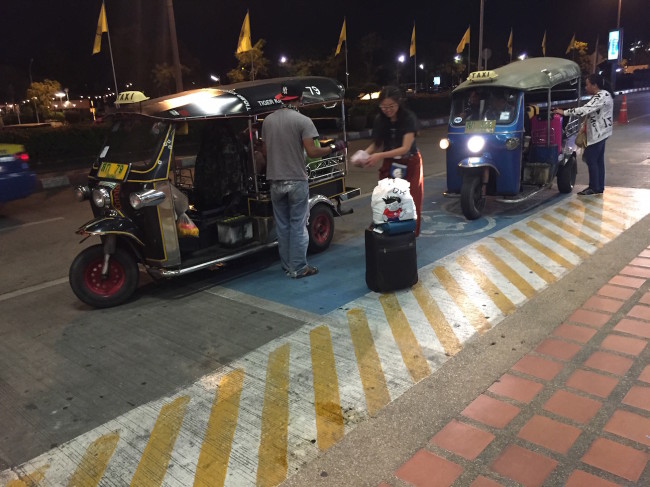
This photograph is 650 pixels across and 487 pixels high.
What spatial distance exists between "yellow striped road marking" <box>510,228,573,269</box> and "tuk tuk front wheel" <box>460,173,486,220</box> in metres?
0.77

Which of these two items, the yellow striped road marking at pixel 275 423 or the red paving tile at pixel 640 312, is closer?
the yellow striped road marking at pixel 275 423

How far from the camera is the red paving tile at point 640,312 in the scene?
14.3ft

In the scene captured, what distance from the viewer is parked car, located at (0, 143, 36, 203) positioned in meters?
9.00

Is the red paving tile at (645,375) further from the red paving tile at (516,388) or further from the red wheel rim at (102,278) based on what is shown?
the red wheel rim at (102,278)

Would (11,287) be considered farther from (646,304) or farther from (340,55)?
(340,55)

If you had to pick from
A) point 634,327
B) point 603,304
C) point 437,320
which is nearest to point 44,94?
point 437,320

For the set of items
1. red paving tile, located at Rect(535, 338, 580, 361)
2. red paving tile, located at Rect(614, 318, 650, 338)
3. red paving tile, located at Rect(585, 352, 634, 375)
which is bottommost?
red paving tile, located at Rect(585, 352, 634, 375)

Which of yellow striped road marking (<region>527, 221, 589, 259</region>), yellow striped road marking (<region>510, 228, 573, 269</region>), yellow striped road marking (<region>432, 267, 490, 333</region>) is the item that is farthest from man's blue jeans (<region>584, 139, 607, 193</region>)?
yellow striped road marking (<region>432, 267, 490, 333</region>)

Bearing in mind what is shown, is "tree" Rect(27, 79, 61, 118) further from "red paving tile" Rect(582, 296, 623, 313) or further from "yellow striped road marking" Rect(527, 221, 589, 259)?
"red paving tile" Rect(582, 296, 623, 313)

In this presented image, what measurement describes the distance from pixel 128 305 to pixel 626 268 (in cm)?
504

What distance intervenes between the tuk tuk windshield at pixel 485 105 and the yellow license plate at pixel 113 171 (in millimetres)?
5231

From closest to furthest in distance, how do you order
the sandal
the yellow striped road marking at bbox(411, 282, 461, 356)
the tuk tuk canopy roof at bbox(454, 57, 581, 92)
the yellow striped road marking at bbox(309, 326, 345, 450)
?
1. the yellow striped road marking at bbox(309, 326, 345, 450)
2. the yellow striped road marking at bbox(411, 282, 461, 356)
3. the sandal
4. the tuk tuk canopy roof at bbox(454, 57, 581, 92)

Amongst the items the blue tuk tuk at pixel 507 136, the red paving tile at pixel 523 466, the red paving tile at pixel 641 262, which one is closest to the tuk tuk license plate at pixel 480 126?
the blue tuk tuk at pixel 507 136

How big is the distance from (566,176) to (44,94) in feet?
106
